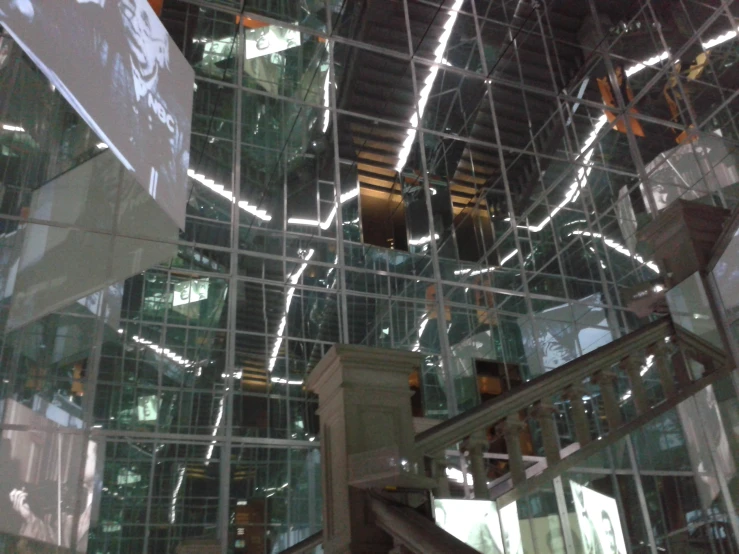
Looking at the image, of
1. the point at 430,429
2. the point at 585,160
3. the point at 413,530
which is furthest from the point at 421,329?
the point at 413,530

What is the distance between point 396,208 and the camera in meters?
12.2

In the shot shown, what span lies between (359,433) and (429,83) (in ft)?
33.0

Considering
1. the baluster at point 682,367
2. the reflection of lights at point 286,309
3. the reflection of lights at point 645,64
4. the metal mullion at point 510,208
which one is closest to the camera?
the baluster at point 682,367

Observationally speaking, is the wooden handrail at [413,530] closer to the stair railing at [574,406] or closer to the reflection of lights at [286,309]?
the stair railing at [574,406]

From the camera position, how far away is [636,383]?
11.6ft

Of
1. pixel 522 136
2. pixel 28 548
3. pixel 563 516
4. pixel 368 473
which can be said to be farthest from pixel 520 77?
pixel 368 473

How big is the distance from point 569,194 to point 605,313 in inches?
94.6

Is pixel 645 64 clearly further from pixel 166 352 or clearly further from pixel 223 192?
pixel 166 352

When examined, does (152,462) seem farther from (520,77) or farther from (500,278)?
(520,77)

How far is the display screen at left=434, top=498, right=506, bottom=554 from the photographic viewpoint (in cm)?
861

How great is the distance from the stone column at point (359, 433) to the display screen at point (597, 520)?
25.9 feet

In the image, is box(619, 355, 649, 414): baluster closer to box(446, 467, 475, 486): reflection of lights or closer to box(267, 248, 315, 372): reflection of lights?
box(446, 467, 475, 486): reflection of lights

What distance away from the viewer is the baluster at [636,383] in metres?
3.47

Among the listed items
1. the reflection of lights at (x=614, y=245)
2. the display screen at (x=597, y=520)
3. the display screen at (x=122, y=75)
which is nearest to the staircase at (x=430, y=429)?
the display screen at (x=122, y=75)
